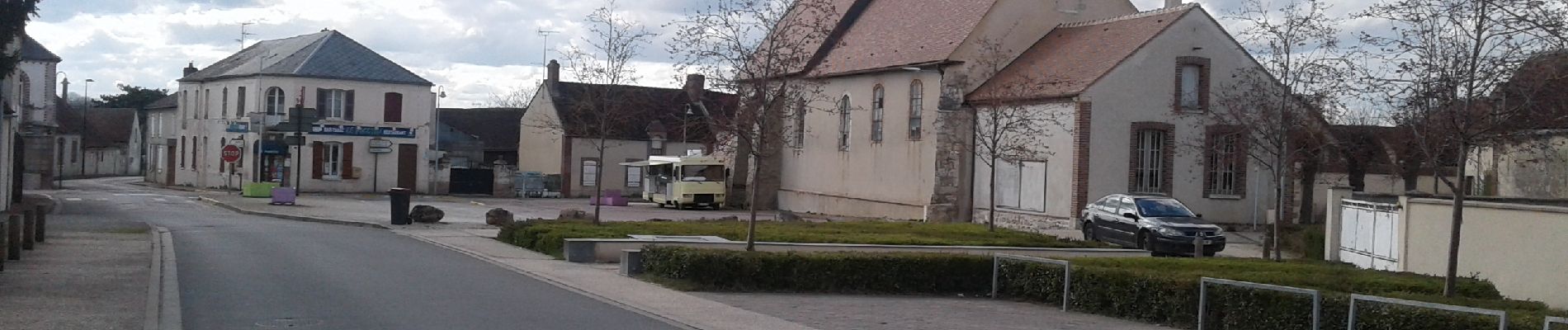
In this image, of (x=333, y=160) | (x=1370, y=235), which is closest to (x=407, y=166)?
(x=333, y=160)

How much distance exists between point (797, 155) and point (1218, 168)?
19.3m

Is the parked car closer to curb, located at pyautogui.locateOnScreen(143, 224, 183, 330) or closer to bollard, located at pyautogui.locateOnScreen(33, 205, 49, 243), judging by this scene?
curb, located at pyautogui.locateOnScreen(143, 224, 183, 330)

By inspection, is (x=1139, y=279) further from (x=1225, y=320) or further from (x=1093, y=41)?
(x=1093, y=41)

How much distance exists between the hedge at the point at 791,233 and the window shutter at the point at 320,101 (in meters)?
32.4

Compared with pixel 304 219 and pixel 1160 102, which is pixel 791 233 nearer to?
pixel 304 219

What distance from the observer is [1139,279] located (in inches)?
666

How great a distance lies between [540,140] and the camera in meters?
69.5

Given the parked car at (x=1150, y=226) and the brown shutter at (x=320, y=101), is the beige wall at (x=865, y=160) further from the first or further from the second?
the brown shutter at (x=320, y=101)

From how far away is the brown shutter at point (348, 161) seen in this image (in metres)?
60.4

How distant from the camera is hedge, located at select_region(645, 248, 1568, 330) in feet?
53.2

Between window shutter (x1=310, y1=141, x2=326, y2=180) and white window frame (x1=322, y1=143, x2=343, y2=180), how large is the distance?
18cm

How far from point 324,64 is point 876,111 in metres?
25.8

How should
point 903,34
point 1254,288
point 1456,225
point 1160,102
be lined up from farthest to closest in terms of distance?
point 903,34, point 1160,102, point 1456,225, point 1254,288

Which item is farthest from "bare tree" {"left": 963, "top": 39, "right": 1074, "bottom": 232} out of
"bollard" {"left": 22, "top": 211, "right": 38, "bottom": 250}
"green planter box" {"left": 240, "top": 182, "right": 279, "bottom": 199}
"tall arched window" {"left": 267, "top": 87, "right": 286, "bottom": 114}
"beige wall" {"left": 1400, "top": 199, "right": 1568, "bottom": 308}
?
"tall arched window" {"left": 267, "top": 87, "right": 286, "bottom": 114}
